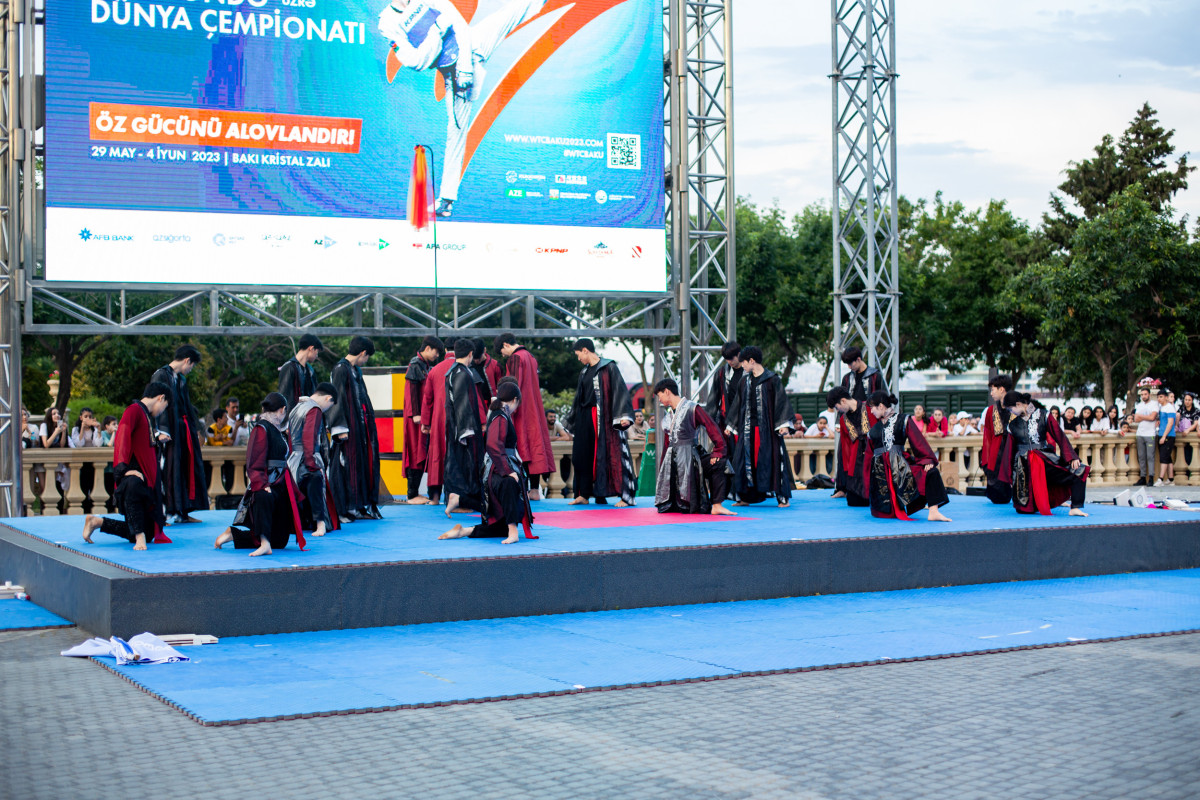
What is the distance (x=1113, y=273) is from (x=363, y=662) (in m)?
24.7

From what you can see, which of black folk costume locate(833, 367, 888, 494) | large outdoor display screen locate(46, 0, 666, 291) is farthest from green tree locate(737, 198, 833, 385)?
black folk costume locate(833, 367, 888, 494)

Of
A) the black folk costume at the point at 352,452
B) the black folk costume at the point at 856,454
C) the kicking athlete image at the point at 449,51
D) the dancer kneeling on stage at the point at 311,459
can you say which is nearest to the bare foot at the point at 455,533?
the dancer kneeling on stage at the point at 311,459

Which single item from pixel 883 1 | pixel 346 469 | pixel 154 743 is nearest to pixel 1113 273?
pixel 883 1

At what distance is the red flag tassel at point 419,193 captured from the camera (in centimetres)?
1404

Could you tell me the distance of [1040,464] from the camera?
1105 cm

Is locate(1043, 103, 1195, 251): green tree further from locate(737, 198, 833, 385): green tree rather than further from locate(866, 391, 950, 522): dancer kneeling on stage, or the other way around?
locate(866, 391, 950, 522): dancer kneeling on stage

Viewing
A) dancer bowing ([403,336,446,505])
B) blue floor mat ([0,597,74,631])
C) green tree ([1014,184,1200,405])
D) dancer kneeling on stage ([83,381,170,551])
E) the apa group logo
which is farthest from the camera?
green tree ([1014,184,1200,405])

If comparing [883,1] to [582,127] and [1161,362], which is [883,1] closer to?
[582,127]

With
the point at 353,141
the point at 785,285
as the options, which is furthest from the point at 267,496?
the point at 785,285

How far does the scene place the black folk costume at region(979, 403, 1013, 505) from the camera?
1155 centimetres

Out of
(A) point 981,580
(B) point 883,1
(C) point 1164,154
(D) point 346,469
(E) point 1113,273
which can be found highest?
(C) point 1164,154

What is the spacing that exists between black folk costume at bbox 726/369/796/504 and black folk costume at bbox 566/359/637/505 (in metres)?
0.99

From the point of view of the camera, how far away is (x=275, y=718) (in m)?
5.30

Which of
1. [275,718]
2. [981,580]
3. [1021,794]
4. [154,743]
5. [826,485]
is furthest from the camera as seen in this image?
[826,485]
